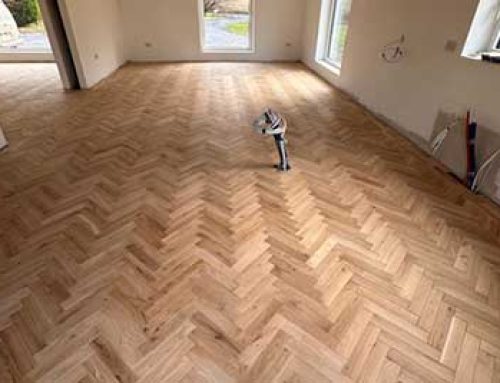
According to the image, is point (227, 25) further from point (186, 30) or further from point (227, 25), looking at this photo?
point (186, 30)

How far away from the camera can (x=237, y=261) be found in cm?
211

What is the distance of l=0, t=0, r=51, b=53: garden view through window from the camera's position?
685 cm

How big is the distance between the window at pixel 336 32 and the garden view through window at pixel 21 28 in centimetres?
592

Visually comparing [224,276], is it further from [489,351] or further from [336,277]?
[489,351]

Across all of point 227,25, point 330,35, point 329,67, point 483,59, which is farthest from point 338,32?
point 483,59

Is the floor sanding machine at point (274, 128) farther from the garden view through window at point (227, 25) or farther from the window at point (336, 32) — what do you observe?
the garden view through window at point (227, 25)

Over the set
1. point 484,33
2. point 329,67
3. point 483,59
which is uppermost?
point 484,33

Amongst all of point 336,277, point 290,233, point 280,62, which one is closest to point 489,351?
point 336,277

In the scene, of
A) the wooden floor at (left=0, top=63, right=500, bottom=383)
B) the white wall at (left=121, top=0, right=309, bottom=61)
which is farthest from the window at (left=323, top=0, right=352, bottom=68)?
the wooden floor at (left=0, top=63, right=500, bottom=383)

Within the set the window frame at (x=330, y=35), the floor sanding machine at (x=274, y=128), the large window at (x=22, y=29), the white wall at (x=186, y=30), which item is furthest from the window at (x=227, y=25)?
the floor sanding machine at (x=274, y=128)

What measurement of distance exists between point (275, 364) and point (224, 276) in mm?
612

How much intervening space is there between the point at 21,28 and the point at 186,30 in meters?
3.62

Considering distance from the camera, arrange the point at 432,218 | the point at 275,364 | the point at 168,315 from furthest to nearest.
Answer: the point at 432,218
the point at 168,315
the point at 275,364

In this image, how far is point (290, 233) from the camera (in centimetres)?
237
